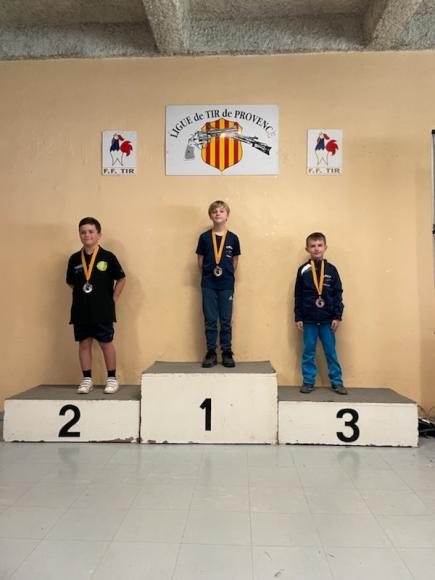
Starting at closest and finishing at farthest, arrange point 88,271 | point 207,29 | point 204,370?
point 204,370 < point 88,271 < point 207,29

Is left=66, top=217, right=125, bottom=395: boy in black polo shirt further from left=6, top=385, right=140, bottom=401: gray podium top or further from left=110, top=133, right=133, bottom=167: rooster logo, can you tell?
left=110, top=133, right=133, bottom=167: rooster logo

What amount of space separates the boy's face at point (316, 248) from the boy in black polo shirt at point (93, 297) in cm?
152

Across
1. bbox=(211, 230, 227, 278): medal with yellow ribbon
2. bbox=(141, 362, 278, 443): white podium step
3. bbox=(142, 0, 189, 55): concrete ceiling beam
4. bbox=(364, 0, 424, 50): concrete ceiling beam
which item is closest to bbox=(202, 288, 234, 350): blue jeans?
bbox=(211, 230, 227, 278): medal with yellow ribbon

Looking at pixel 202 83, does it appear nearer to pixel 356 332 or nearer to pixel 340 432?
pixel 356 332

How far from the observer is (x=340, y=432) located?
110 inches

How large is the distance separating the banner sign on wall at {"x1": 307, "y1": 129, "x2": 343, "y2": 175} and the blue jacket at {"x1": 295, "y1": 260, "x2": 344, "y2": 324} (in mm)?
839

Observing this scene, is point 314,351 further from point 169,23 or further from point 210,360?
point 169,23

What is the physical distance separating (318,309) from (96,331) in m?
1.75

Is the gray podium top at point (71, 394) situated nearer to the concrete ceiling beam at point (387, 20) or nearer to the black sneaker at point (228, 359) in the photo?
the black sneaker at point (228, 359)

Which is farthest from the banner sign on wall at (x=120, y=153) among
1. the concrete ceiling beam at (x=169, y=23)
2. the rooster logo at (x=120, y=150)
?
the concrete ceiling beam at (x=169, y=23)

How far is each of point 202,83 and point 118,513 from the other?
10.8ft

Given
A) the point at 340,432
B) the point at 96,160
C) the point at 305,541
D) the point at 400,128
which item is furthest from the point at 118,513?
the point at 400,128

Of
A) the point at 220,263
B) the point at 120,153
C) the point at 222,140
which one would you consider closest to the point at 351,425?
the point at 220,263

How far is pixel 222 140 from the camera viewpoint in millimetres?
3523
